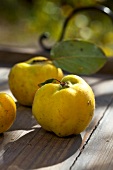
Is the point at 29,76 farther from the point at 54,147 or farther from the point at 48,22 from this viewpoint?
the point at 48,22

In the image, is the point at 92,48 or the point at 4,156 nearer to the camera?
the point at 4,156

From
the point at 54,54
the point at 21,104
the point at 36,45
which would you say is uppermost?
the point at 54,54

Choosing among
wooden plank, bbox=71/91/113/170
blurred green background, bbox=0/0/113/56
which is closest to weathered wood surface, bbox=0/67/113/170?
wooden plank, bbox=71/91/113/170

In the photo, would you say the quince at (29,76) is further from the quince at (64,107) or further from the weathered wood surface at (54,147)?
the quince at (64,107)

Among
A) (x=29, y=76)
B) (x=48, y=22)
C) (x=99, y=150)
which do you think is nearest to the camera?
(x=99, y=150)

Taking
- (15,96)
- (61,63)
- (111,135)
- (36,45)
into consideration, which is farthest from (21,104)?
(36,45)

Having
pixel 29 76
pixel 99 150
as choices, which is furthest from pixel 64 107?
pixel 29 76

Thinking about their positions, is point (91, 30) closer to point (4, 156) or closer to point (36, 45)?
point (36, 45)

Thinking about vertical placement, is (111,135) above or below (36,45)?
above
